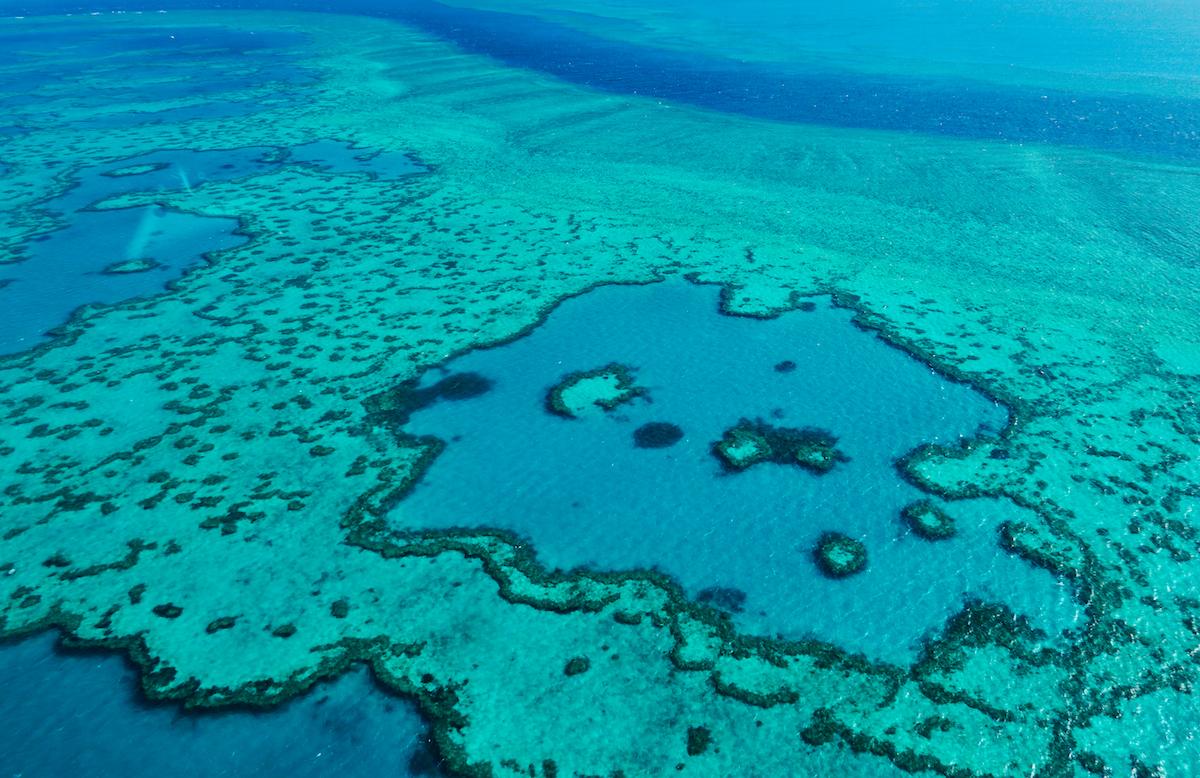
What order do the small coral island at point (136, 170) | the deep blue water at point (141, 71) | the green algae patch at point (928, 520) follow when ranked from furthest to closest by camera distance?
the deep blue water at point (141, 71)
the small coral island at point (136, 170)
the green algae patch at point (928, 520)

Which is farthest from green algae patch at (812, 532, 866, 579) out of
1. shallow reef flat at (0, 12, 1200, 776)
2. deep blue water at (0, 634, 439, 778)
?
deep blue water at (0, 634, 439, 778)

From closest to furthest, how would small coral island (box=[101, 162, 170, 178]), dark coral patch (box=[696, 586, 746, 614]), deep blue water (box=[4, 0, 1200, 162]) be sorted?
dark coral patch (box=[696, 586, 746, 614]) < small coral island (box=[101, 162, 170, 178]) < deep blue water (box=[4, 0, 1200, 162])

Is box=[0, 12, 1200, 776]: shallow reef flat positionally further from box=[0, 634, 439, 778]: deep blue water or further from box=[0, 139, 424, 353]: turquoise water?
box=[0, 139, 424, 353]: turquoise water

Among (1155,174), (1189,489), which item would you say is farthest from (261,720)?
(1155,174)

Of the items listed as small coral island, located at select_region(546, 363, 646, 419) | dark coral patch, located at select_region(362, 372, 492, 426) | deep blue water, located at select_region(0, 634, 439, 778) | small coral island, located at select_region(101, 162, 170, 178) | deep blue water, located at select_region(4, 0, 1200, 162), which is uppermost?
deep blue water, located at select_region(4, 0, 1200, 162)

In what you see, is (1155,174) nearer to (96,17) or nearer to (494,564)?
(494,564)

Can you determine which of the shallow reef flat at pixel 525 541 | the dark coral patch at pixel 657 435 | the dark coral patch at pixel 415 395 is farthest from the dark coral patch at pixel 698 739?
the dark coral patch at pixel 415 395

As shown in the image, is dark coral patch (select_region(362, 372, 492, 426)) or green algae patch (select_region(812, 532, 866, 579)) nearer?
green algae patch (select_region(812, 532, 866, 579))

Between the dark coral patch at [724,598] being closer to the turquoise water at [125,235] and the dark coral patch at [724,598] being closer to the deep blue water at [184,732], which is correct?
the deep blue water at [184,732]
